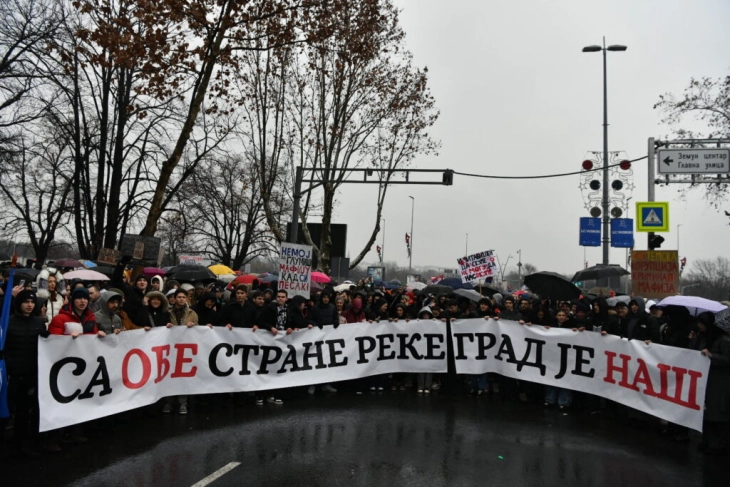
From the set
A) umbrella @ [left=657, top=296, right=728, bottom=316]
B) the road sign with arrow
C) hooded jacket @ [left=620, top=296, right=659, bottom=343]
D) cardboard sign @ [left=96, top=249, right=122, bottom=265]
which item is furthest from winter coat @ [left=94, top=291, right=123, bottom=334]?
the road sign with arrow

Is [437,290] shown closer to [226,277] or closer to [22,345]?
[226,277]

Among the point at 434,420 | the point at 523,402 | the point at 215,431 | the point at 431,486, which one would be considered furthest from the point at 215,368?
the point at 523,402

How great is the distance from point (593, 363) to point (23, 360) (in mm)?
7660

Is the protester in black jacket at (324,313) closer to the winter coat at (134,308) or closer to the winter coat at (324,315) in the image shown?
the winter coat at (324,315)

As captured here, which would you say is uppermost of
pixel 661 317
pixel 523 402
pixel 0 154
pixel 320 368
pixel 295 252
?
pixel 0 154

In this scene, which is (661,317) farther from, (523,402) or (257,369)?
(257,369)

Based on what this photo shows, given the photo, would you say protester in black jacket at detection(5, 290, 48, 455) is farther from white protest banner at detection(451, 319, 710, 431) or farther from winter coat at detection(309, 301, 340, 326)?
white protest banner at detection(451, 319, 710, 431)

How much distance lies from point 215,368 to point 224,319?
3.43ft

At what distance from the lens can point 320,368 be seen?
961cm

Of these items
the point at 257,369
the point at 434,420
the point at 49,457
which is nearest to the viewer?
the point at 49,457

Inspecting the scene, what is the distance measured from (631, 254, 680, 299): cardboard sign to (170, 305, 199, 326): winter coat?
10.1 meters

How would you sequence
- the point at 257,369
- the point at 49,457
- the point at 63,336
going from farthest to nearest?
the point at 257,369
the point at 63,336
the point at 49,457

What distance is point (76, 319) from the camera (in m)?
6.96

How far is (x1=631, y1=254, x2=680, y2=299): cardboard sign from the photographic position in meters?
13.4
